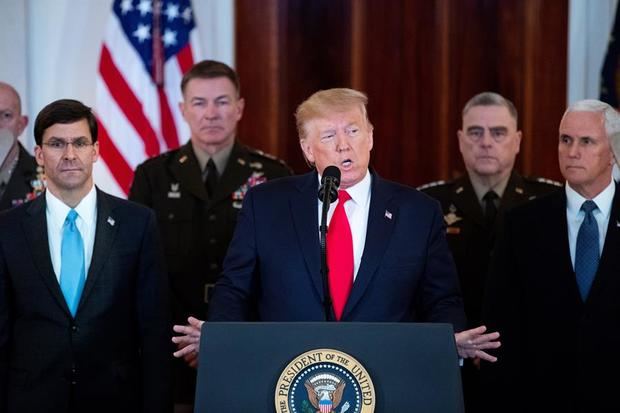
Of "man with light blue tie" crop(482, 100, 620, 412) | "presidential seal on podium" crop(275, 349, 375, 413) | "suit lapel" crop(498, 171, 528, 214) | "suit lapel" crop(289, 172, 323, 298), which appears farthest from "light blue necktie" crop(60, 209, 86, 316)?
"suit lapel" crop(498, 171, 528, 214)

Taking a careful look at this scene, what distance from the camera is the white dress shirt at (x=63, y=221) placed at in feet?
11.9

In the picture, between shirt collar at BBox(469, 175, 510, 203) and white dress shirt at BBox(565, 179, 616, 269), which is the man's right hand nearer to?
white dress shirt at BBox(565, 179, 616, 269)

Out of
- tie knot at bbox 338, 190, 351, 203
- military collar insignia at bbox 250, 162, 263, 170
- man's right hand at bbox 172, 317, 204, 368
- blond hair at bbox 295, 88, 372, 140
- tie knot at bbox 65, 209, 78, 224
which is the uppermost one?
blond hair at bbox 295, 88, 372, 140

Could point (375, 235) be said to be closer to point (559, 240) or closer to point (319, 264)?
point (319, 264)

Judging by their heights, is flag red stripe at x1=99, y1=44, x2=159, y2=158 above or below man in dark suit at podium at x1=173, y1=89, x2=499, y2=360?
above

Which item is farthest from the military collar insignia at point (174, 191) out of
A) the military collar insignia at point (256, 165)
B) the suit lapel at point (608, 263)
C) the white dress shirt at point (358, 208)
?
the suit lapel at point (608, 263)

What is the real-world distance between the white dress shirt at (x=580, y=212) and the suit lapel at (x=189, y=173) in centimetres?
161

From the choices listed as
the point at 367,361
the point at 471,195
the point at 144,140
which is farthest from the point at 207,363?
the point at 144,140

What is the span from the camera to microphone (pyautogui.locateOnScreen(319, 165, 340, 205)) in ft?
9.00

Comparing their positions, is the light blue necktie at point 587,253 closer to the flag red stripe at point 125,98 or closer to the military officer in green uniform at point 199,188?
the military officer in green uniform at point 199,188

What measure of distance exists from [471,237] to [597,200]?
83 centimetres

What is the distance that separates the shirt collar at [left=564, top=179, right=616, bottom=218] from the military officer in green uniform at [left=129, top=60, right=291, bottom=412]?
1.43m

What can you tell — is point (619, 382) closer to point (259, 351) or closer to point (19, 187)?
point (259, 351)

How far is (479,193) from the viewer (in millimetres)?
4723
